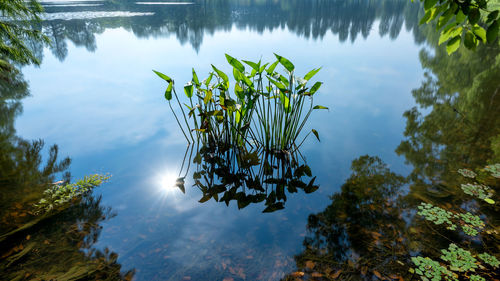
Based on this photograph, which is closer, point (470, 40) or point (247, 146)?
point (470, 40)

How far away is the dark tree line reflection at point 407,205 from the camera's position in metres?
2.54

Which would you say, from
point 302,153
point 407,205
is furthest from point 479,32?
point 302,153

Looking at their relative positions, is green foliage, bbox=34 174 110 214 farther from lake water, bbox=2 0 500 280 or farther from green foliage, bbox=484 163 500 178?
green foliage, bbox=484 163 500 178

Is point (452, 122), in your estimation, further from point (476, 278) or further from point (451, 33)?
point (451, 33)

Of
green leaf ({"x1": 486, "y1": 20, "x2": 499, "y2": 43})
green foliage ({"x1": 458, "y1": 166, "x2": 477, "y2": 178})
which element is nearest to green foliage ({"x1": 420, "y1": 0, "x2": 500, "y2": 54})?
green leaf ({"x1": 486, "y1": 20, "x2": 499, "y2": 43})

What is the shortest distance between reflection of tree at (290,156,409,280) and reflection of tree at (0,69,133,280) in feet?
6.17

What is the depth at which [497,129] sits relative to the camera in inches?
205

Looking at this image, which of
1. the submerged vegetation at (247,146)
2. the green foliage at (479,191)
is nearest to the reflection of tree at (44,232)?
the submerged vegetation at (247,146)

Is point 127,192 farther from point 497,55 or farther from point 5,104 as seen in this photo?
point 497,55

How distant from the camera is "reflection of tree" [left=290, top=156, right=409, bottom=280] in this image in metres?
2.49

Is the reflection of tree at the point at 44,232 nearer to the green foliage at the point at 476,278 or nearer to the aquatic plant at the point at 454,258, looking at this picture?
the aquatic plant at the point at 454,258

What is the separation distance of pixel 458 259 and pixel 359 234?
34.1 inches

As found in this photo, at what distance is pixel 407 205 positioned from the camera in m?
3.29

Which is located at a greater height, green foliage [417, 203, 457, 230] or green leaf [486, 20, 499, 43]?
green leaf [486, 20, 499, 43]
